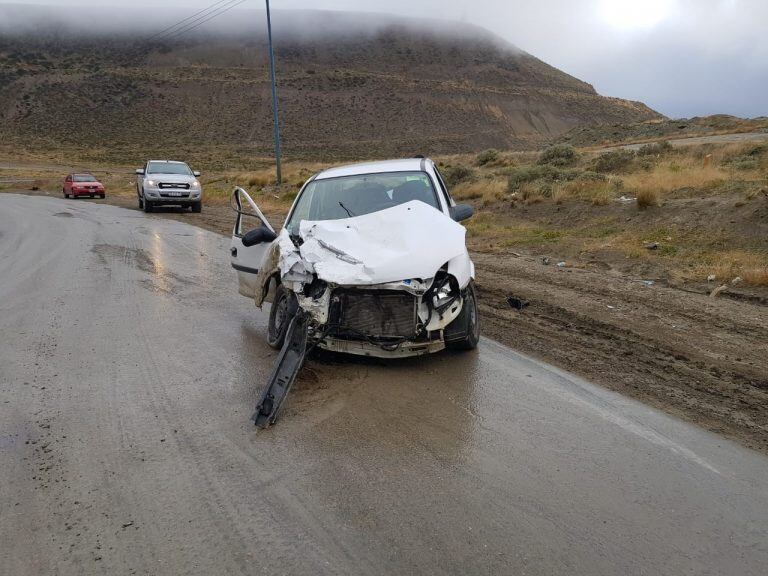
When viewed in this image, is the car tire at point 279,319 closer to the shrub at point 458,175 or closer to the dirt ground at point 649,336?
the dirt ground at point 649,336

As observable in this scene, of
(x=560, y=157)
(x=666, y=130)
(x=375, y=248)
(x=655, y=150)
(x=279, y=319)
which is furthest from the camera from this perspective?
(x=666, y=130)

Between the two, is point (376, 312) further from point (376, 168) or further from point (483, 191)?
point (483, 191)

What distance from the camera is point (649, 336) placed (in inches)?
258

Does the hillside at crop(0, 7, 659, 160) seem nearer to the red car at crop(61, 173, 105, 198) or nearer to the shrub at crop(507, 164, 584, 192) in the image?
the red car at crop(61, 173, 105, 198)

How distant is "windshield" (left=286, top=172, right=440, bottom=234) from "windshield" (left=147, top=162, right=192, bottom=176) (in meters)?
16.8

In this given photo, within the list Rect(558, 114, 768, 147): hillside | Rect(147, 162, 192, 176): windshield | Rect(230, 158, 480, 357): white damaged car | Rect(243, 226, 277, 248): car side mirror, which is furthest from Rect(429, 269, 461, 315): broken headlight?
Rect(558, 114, 768, 147): hillside

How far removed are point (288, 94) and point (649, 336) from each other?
3485 inches

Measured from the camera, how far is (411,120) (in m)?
85.7

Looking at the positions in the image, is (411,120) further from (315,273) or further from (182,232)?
(315,273)

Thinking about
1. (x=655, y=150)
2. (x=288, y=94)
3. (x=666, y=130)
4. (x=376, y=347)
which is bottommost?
(x=376, y=347)

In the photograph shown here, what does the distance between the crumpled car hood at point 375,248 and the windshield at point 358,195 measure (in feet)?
1.85

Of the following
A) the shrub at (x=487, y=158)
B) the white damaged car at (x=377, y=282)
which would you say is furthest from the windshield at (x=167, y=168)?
the white damaged car at (x=377, y=282)

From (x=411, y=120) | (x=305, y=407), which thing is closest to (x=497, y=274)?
(x=305, y=407)

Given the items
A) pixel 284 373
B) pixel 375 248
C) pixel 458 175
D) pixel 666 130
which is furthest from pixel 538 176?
pixel 666 130
